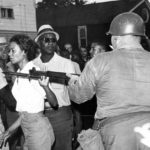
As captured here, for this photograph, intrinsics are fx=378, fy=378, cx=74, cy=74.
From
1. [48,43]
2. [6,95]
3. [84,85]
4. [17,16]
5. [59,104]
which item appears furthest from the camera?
[17,16]

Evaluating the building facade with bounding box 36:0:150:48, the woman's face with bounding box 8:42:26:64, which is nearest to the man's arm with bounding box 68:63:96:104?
the woman's face with bounding box 8:42:26:64

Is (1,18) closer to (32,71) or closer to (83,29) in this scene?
(83,29)

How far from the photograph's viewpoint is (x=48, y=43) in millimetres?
4836

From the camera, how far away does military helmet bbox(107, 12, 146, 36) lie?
314cm

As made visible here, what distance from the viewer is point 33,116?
11.6 feet

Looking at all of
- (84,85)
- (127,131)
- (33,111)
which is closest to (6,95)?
(33,111)

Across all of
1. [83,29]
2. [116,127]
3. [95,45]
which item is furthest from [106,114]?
[83,29]

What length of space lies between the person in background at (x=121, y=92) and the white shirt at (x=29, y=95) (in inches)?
24.2

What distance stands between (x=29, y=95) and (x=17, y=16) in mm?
24102

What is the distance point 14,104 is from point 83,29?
32282mm

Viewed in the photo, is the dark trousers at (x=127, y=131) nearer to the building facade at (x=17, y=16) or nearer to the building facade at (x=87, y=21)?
the building facade at (x=17, y=16)

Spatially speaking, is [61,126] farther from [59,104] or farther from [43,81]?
[43,81]

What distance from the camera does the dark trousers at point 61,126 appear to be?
453cm

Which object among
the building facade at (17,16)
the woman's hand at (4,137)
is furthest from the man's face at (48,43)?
the building facade at (17,16)
